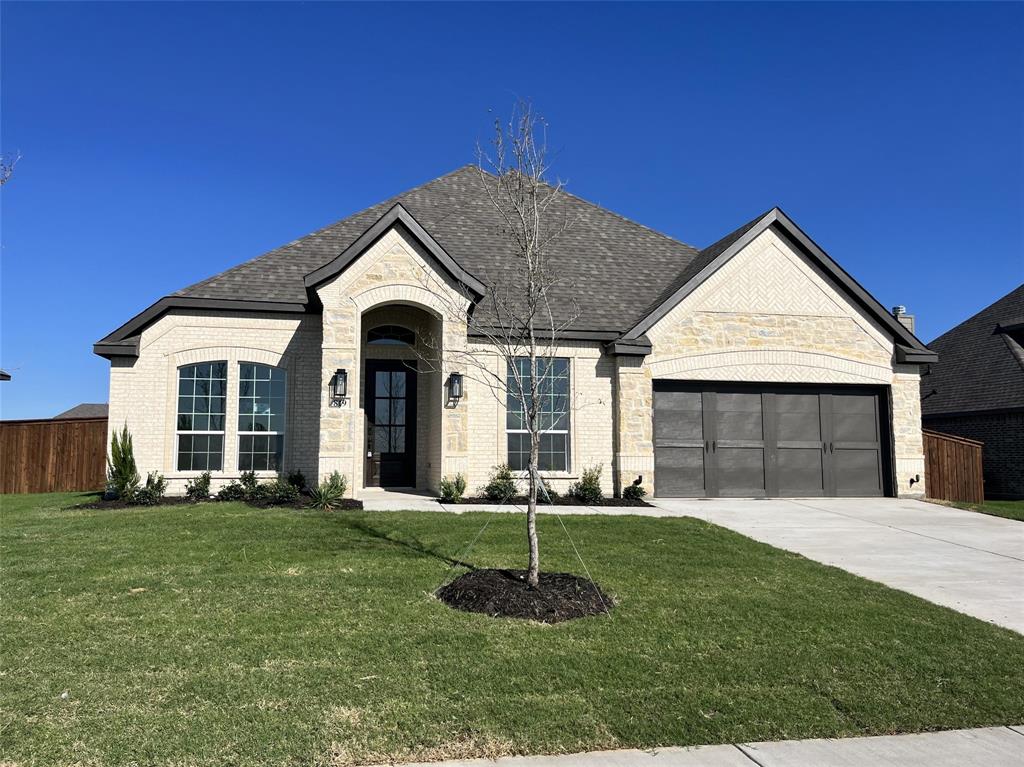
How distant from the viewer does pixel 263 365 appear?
15445mm

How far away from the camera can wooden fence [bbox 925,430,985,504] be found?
18047 mm

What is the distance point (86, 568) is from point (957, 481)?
19417 mm

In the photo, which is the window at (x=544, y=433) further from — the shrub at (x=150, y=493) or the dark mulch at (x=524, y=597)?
the dark mulch at (x=524, y=597)

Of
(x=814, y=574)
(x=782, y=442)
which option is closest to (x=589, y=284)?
(x=782, y=442)

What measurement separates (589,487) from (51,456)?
1378 centimetres

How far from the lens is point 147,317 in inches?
586

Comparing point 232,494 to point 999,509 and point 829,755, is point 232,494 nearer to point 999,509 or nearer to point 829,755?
point 829,755

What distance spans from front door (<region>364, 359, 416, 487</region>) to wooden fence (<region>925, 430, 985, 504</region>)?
13.2 metres

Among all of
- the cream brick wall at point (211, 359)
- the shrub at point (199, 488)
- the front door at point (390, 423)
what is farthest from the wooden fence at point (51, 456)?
the front door at point (390, 423)

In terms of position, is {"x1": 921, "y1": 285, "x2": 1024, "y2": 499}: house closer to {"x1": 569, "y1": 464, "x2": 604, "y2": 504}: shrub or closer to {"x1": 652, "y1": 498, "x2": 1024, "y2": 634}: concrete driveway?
{"x1": 652, "y1": 498, "x2": 1024, "y2": 634}: concrete driveway

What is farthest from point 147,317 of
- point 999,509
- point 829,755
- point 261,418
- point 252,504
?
point 999,509

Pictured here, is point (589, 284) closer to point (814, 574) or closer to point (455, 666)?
point (814, 574)

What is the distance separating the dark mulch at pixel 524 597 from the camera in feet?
21.5

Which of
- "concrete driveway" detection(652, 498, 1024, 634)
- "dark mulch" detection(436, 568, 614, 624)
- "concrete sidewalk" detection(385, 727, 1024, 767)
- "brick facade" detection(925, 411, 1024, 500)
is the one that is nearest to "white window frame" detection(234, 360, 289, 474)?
"concrete driveway" detection(652, 498, 1024, 634)
